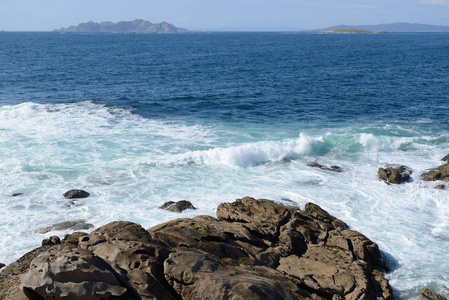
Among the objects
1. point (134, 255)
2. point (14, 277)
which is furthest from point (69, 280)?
point (14, 277)

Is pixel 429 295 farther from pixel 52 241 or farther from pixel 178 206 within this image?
pixel 52 241

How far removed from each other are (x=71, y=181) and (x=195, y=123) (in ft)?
51.2

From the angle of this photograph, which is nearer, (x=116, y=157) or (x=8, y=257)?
(x=8, y=257)

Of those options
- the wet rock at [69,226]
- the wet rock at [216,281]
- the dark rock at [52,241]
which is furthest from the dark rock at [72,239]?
the wet rock at [216,281]

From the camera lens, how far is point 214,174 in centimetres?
2644

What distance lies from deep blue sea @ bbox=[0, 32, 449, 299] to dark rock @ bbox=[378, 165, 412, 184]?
0.48m

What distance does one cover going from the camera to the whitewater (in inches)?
754

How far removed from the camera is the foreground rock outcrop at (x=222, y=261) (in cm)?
966

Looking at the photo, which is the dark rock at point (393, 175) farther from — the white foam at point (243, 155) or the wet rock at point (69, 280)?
the wet rock at point (69, 280)

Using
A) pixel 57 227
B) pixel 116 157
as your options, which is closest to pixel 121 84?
pixel 116 157

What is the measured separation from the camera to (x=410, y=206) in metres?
22.2

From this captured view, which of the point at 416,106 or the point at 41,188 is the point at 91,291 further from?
the point at 416,106

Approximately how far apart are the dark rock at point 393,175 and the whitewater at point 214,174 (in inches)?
19.1

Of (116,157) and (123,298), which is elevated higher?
(123,298)
